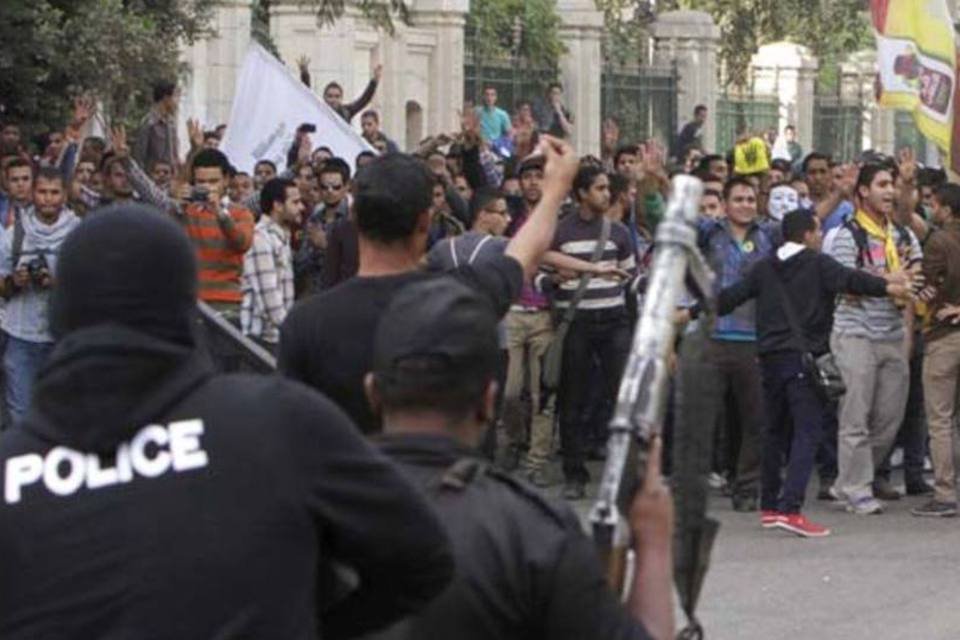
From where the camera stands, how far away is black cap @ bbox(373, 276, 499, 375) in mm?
4379

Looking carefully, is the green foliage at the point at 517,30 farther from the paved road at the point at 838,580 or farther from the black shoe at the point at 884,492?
the paved road at the point at 838,580

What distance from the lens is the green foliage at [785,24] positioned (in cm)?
4906

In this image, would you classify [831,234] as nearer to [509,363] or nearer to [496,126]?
[509,363]

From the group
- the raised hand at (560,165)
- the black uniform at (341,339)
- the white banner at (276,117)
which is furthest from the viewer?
the white banner at (276,117)

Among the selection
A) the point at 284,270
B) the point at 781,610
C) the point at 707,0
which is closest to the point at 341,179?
the point at 284,270

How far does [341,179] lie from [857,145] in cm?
2824

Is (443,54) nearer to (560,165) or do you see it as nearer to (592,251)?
(592,251)

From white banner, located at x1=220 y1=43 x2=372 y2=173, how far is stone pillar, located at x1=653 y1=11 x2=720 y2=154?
17555 millimetres

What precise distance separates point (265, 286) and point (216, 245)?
37 centimetres

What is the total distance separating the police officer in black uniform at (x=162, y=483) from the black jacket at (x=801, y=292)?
34.0ft

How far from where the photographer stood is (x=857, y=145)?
144 ft

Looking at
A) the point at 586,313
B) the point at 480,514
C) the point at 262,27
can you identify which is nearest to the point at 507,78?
the point at 262,27

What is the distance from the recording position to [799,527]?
14.3 meters

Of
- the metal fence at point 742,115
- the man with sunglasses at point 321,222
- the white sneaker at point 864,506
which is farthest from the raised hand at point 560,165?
the metal fence at point 742,115
